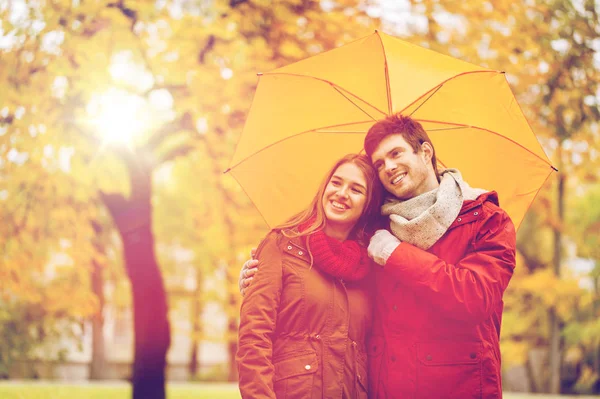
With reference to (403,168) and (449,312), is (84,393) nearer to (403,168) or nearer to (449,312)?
(403,168)

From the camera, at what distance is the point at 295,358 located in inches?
117

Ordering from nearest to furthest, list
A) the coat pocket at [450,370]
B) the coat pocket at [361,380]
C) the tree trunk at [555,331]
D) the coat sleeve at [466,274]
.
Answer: the coat sleeve at [466,274], the coat pocket at [450,370], the coat pocket at [361,380], the tree trunk at [555,331]

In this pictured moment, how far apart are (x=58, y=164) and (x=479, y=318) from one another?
671 cm

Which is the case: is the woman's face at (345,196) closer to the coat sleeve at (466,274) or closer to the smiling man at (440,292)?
the smiling man at (440,292)

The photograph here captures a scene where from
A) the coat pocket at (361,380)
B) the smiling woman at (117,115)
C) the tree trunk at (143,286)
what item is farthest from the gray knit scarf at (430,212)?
the tree trunk at (143,286)

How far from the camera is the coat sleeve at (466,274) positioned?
9.13 feet

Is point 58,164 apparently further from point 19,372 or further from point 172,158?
point 19,372

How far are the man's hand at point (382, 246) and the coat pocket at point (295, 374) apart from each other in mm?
541

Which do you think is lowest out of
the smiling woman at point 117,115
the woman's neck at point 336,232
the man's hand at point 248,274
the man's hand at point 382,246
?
the man's hand at point 248,274

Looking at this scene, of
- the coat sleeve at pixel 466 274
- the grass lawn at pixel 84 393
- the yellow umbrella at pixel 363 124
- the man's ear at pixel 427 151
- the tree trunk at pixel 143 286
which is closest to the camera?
the coat sleeve at pixel 466 274

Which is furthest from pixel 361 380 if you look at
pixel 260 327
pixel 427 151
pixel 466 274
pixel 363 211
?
pixel 427 151

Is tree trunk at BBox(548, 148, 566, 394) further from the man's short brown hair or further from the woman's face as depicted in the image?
the woman's face

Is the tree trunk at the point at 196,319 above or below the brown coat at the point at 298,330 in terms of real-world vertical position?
below

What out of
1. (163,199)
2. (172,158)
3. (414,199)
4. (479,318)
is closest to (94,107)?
(172,158)
